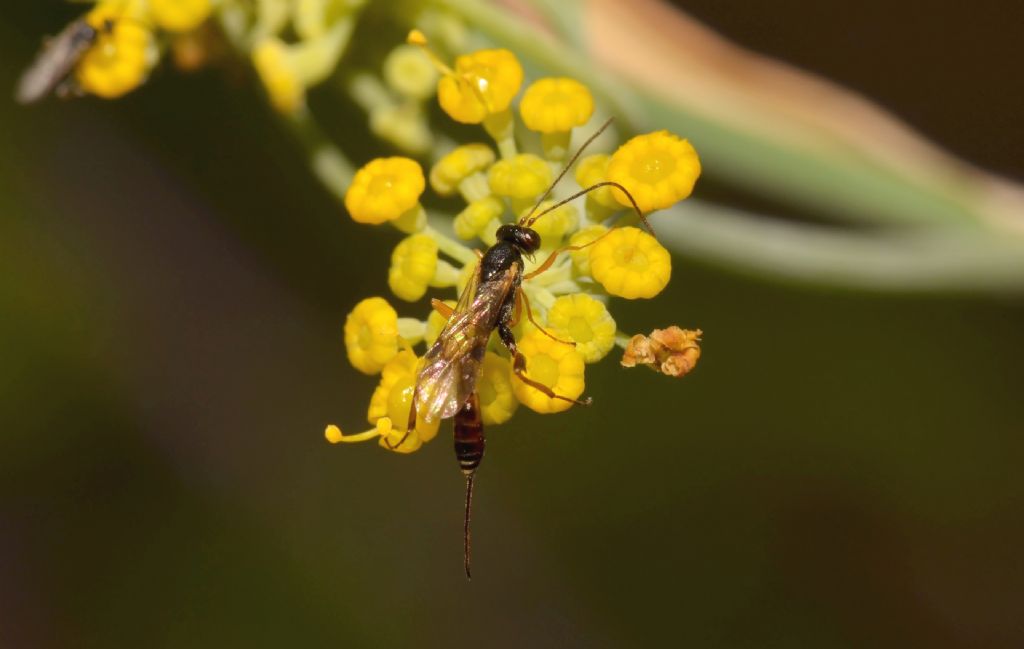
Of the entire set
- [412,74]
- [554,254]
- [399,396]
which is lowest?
[399,396]

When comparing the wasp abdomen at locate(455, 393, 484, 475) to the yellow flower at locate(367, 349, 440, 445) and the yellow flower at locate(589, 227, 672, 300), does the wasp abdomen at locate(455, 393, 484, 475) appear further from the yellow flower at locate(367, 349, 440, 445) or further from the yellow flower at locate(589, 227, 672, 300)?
the yellow flower at locate(589, 227, 672, 300)

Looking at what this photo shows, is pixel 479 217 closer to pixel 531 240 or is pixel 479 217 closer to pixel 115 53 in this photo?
pixel 531 240

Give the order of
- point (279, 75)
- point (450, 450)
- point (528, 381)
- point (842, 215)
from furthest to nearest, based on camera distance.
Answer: point (450, 450) < point (842, 215) < point (279, 75) < point (528, 381)

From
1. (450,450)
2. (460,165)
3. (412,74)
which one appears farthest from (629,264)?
(450,450)

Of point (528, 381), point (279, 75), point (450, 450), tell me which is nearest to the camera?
point (528, 381)

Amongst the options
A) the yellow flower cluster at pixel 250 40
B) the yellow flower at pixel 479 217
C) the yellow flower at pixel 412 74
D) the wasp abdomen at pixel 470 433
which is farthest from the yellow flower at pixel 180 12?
the wasp abdomen at pixel 470 433
